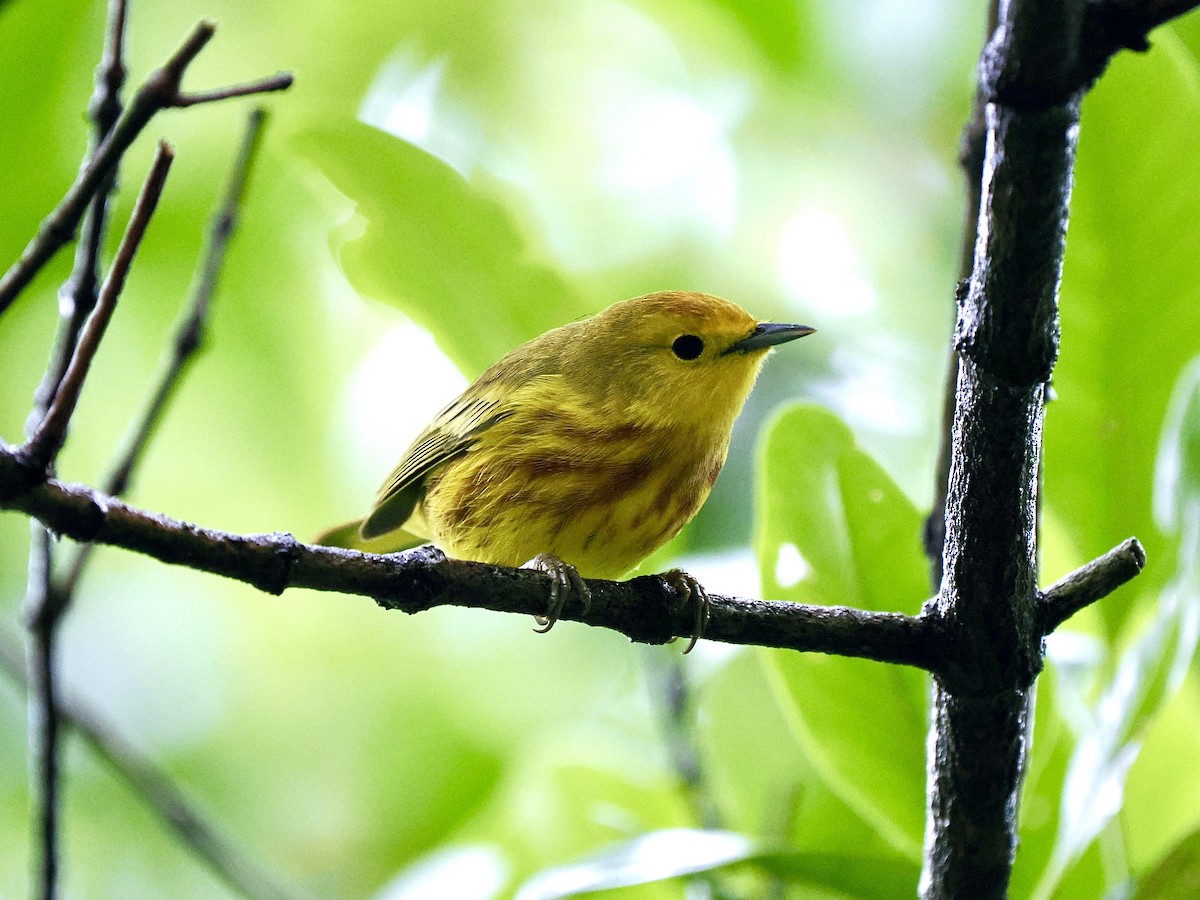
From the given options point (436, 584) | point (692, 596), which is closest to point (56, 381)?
point (436, 584)

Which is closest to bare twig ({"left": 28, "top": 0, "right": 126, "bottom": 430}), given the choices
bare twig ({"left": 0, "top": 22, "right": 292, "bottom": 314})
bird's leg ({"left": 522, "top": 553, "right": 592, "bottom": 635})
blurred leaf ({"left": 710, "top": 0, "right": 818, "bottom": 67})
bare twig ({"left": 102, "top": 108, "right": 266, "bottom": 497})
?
bare twig ({"left": 0, "top": 22, "right": 292, "bottom": 314})

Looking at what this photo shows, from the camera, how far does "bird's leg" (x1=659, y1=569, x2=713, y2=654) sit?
1352 mm

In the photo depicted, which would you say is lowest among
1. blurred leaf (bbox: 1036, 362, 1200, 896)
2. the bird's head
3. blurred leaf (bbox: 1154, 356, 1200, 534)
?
blurred leaf (bbox: 1036, 362, 1200, 896)

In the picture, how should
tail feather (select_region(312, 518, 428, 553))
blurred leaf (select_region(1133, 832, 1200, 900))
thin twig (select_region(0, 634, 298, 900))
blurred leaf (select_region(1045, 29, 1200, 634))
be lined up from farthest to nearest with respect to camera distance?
tail feather (select_region(312, 518, 428, 553)) < thin twig (select_region(0, 634, 298, 900)) < blurred leaf (select_region(1045, 29, 1200, 634)) < blurred leaf (select_region(1133, 832, 1200, 900))

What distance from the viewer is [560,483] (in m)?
1.94

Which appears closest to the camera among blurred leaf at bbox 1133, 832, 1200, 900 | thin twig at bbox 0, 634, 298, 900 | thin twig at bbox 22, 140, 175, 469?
thin twig at bbox 22, 140, 175, 469

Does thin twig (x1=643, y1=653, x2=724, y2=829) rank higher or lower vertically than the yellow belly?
lower

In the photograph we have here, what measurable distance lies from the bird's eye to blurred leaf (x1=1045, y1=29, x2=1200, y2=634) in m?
0.63

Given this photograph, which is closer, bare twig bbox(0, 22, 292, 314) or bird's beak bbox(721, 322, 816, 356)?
bare twig bbox(0, 22, 292, 314)

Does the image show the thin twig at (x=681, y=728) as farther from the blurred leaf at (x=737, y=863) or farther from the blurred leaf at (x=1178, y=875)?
the blurred leaf at (x=1178, y=875)

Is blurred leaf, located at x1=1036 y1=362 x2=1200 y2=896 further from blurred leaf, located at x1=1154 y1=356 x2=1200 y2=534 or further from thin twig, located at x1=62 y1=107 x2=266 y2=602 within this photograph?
thin twig, located at x1=62 y1=107 x2=266 y2=602

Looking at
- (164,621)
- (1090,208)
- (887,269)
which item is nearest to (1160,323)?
(1090,208)

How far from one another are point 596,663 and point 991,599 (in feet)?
7.32

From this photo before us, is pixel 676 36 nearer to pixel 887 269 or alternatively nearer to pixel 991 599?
pixel 887 269
